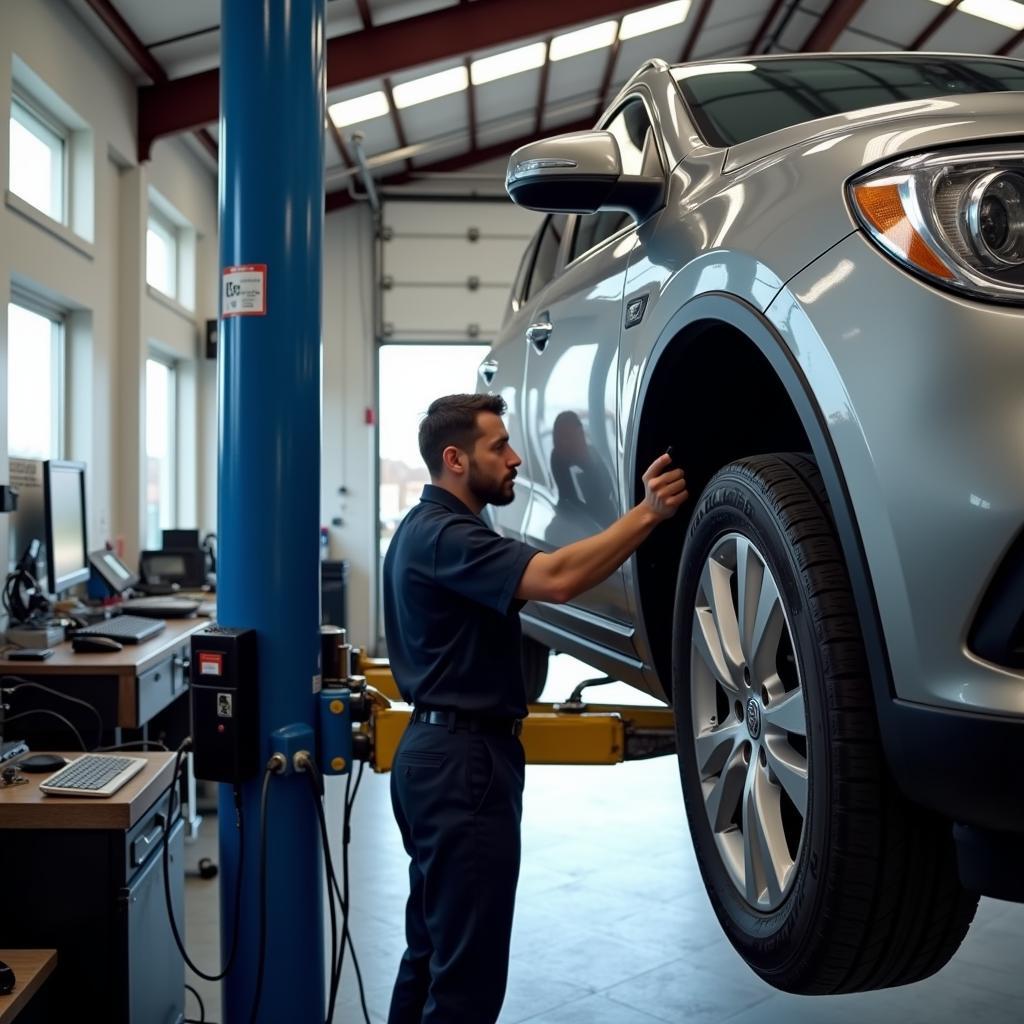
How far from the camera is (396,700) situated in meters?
2.70

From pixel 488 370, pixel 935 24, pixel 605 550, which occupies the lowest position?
pixel 605 550

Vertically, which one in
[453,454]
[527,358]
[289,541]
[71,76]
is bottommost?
[289,541]

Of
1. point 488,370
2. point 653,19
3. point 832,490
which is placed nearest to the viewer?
point 832,490

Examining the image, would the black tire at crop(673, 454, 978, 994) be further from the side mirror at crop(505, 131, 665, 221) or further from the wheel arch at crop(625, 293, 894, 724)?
the side mirror at crop(505, 131, 665, 221)

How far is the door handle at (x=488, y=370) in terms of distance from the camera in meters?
2.93

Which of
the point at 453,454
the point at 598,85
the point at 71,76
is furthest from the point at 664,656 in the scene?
the point at 598,85

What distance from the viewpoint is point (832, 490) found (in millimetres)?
1155

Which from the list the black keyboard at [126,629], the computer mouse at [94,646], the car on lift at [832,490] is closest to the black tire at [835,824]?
the car on lift at [832,490]

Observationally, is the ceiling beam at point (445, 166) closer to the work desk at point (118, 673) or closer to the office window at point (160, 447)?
the office window at point (160, 447)

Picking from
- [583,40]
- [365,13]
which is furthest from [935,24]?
[365,13]

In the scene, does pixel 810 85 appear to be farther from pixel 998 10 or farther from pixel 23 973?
pixel 998 10

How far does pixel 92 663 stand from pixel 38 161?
3519 millimetres

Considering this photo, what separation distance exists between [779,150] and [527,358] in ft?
3.67

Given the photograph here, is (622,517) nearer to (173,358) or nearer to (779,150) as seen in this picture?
(779,150)
